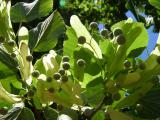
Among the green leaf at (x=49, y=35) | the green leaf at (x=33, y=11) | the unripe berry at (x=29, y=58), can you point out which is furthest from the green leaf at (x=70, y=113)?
the green leaf at (x=33, y=11)

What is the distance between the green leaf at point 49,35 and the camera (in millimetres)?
1651

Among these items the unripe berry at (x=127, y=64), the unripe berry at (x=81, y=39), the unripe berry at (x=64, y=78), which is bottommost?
the unripe berry at (x=64, y=78)

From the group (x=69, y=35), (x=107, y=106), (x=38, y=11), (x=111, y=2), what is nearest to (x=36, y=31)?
(x=38, y=11)

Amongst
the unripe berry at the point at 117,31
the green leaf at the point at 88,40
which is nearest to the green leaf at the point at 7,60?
the green leaf at the point at 88,40

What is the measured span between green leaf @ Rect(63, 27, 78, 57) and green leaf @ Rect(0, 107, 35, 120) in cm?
22

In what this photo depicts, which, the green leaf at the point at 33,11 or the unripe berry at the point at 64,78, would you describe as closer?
the unripe berry at the point at 64,78

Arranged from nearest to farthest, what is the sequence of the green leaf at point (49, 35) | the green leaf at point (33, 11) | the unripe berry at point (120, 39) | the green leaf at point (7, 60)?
the unripe berry at point (120, 39), the green leaf at point (7, 60), the green leaf at point (49, 35), the green leaf at point (33, 11)

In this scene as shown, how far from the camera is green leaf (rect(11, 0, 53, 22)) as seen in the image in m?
1.77

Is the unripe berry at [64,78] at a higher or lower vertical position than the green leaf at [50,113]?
higher

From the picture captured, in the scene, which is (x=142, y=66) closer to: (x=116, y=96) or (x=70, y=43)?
(x=116, y=96)

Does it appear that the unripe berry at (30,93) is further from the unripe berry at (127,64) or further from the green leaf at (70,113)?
the unripe berry at (127,64)

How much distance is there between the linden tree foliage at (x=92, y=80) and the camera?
1.26 m

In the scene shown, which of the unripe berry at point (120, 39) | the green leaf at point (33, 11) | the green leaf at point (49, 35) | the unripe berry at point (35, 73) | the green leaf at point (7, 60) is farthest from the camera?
the green leaf at point (33, 11)

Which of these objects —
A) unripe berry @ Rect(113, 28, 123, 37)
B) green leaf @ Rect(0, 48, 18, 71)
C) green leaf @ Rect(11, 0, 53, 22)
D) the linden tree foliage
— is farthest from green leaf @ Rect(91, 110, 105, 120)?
green leaf @ Rect(11, 0, 53, 22)
